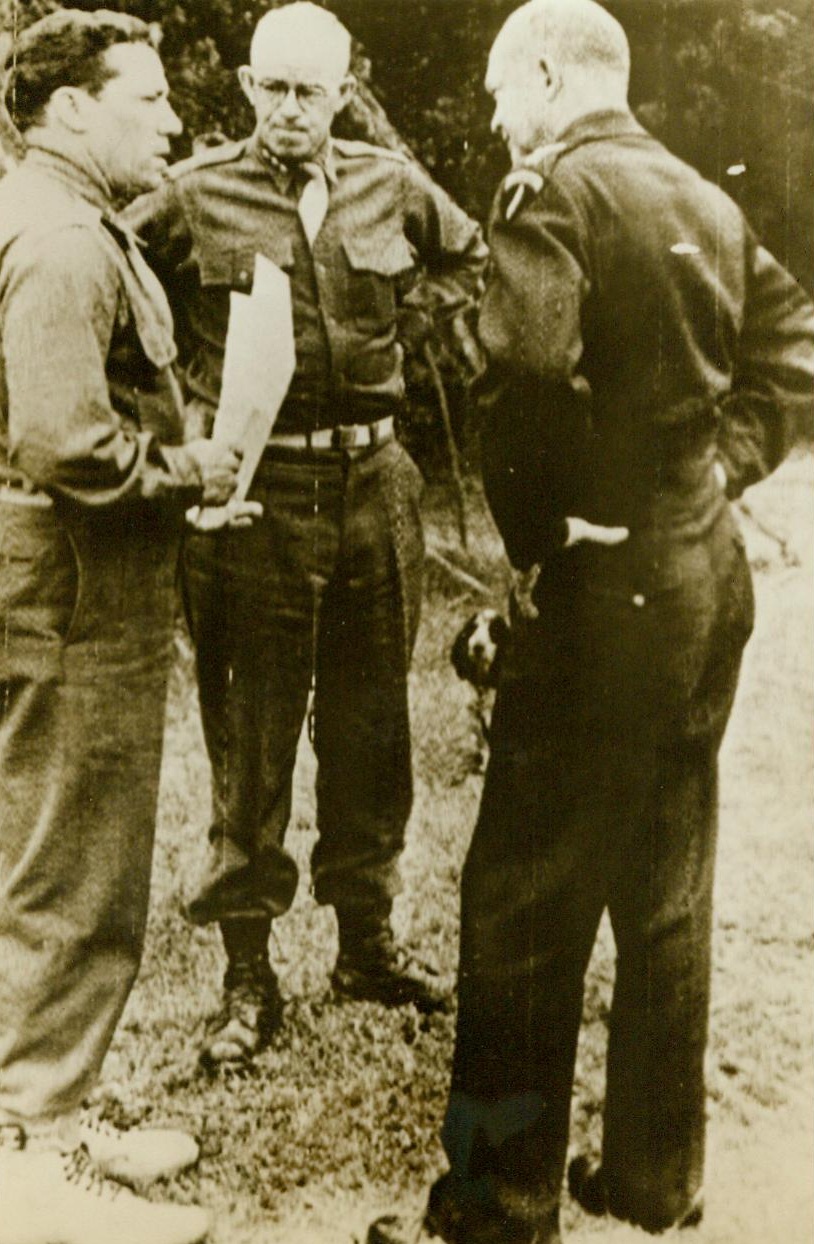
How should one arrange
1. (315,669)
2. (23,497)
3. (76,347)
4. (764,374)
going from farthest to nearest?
(315,669)
(764,374)
(23,497)
(76,347)

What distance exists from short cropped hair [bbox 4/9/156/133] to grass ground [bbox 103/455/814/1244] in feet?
4.29

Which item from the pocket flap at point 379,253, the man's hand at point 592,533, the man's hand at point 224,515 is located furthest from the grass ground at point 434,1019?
the pocket flap at point 379,253

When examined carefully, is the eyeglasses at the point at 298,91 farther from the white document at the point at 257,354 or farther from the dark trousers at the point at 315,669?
the dark trousers at the point at 315,669

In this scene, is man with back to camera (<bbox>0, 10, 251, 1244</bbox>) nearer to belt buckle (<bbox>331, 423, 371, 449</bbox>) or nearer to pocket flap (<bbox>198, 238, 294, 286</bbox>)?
pocket flap (<bbox>198, 238, 294, 286</bbox>)

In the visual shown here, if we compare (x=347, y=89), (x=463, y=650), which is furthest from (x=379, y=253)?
(x=463, y=650)

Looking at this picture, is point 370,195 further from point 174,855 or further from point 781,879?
point 781,879

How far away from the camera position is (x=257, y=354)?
147 inches

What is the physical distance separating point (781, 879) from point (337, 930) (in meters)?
1.13

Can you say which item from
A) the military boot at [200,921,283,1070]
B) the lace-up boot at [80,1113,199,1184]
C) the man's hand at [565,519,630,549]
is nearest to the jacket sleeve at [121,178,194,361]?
the man's hand at [565,519,630,549]

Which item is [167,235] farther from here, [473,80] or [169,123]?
[473,80]

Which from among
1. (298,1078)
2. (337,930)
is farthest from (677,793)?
(298,1078)

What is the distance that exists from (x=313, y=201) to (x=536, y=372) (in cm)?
71

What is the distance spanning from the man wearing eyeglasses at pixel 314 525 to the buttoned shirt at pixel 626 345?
290 millimetres

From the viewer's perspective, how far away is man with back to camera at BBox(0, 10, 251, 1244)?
141 inches
